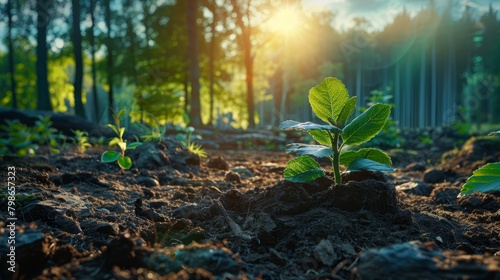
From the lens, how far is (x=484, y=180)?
2.24 m

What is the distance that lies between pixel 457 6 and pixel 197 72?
48405 mm

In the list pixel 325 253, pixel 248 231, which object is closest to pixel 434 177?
pixel 248 231

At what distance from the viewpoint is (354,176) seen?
303 centimetres

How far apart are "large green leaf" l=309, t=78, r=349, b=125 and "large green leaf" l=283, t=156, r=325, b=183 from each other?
0.32 metres

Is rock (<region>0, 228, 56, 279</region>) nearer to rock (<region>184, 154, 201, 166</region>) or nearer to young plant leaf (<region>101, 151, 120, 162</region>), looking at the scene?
young plant leaf (<region>101, 151, 120, 162</region>)

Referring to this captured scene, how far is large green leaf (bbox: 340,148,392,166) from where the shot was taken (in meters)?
2.76

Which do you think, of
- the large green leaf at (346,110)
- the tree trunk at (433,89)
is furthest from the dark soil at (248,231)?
the tree trunk at (433,89)

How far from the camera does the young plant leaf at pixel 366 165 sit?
7.97 ft

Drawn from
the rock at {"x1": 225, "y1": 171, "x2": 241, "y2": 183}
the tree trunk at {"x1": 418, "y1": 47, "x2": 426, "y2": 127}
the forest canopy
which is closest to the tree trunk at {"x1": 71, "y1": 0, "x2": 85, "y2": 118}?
the forest canopy

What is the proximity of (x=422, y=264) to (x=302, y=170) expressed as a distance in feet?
4.29

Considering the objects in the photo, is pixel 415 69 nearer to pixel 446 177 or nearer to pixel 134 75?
pixel 134 75

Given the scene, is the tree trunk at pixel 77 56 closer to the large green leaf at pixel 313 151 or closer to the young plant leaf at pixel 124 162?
the young plant leaf at pixel 124 162

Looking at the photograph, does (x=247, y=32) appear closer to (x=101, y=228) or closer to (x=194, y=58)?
(x=194, y=58)

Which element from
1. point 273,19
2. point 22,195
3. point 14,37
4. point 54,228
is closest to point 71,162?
point 22,195
